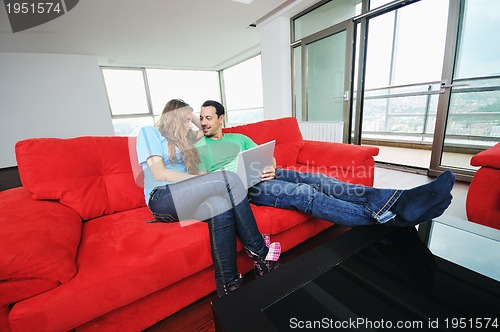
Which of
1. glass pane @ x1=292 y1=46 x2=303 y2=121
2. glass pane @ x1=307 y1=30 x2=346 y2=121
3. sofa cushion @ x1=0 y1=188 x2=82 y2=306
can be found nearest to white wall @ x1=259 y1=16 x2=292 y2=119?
glass pane @ x1=292 y1=46 x2=303 y2=121

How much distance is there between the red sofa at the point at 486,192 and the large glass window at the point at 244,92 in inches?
181

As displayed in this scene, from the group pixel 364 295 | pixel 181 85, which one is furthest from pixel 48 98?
pixel 364 295

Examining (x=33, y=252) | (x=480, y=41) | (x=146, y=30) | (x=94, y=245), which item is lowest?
(x=94, y=245)

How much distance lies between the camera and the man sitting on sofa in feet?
2.84

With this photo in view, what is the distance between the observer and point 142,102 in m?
6.50

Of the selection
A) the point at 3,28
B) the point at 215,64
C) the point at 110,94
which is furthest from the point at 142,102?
the point at 3,28

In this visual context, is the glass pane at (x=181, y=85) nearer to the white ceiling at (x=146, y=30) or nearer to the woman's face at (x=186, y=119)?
the white ceiling at (x=146, y=30)

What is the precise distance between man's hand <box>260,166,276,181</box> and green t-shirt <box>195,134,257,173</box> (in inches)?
7.3

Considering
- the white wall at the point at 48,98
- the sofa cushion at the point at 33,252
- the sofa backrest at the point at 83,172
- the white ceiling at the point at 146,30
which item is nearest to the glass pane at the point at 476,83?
the white ceiling at the point at 146,30

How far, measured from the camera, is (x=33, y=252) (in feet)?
2.24

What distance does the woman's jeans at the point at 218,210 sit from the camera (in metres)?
0.92

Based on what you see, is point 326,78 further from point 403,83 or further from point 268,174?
point 268,174

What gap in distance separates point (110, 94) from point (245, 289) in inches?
274

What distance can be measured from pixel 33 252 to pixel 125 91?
6639 millimetres
